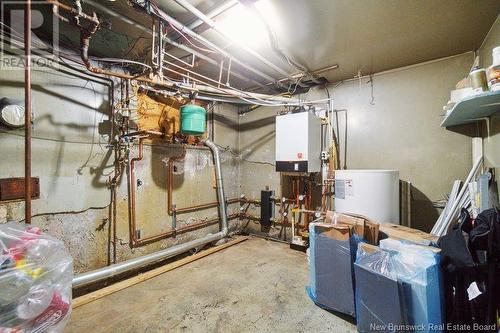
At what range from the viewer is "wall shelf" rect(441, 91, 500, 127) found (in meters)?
1.49

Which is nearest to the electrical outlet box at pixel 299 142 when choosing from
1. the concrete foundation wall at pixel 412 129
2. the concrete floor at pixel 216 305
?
the concrete foundation wall at pixel 412 129

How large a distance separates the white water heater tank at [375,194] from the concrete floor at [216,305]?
3.48 feet

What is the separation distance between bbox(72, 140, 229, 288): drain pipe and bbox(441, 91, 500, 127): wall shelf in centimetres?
305

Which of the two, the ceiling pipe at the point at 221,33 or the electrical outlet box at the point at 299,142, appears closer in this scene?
the ceiling pipe at the point at 221,33

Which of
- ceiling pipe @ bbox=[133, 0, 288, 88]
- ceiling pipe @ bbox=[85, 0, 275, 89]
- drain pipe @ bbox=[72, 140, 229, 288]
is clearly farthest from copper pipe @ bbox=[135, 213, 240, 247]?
ceiling pipe @ bbox=[133, 0, 288, 88]

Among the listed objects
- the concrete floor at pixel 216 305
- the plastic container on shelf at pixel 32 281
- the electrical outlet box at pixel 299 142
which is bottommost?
the concrete floor at pixel 216 305

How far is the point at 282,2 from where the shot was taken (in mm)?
1775

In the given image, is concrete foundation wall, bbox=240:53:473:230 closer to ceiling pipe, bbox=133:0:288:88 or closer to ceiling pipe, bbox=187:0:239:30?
ceiling pipe, bbox=133:0:288:88

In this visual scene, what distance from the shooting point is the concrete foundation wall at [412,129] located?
268 cm

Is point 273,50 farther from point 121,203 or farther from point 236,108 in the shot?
point 121,203

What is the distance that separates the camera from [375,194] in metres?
2.48

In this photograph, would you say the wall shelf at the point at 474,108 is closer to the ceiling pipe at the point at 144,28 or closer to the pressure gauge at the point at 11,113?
the ceiling pipe at the point at 144,28

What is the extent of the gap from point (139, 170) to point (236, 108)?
7.55ft

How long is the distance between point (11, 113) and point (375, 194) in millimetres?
3600
